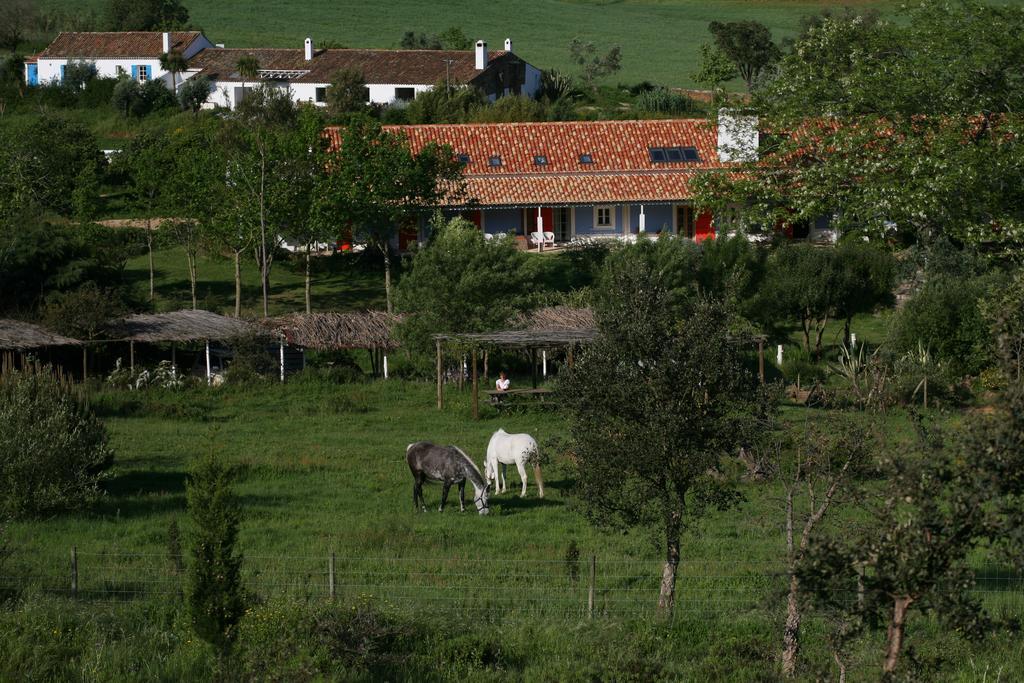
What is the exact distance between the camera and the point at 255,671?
15.8 meters

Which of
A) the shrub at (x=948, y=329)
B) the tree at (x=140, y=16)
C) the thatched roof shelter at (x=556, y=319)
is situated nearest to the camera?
the shrub at (x=948, y=329)

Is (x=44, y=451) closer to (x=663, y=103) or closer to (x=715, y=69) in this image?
(x=663, y=103)

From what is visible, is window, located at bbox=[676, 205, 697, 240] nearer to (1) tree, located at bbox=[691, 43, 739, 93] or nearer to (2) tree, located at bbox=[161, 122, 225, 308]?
(2) tree, located at bbox=[161, 122, 225, 308]

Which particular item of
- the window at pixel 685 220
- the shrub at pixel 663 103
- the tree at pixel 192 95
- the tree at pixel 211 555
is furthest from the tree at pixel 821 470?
the tree at pixel 192 95

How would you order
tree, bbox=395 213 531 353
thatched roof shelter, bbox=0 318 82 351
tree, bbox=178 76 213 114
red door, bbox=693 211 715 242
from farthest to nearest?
tree, bbox=178 76 213 114 → red door, bbox=693 211 715 242 → tree, bbox=395 213 531 353 → thatched roof shelter, bbox=0 318 82 351

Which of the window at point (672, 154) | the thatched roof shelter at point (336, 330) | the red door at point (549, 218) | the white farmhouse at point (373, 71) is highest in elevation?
the white farmhouse at point (373, 71)

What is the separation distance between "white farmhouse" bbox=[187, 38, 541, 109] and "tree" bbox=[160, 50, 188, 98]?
557mm

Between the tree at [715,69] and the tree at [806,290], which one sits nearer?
the tree at [806,290]

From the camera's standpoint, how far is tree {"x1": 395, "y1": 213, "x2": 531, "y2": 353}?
1540 inches

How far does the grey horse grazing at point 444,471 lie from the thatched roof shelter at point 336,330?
15.3 m

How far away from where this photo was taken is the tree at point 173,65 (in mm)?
82250

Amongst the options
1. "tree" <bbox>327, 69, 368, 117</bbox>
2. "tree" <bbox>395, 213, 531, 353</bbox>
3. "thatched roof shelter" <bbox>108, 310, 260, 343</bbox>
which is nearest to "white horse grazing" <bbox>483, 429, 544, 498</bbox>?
"tree" <bbox>395, 213, 531, 353</bbox>

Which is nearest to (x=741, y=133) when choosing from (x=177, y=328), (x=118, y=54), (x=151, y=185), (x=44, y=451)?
(x=151, y=185)

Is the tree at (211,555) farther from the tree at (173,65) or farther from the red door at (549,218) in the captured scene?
the tree at (173,65)
